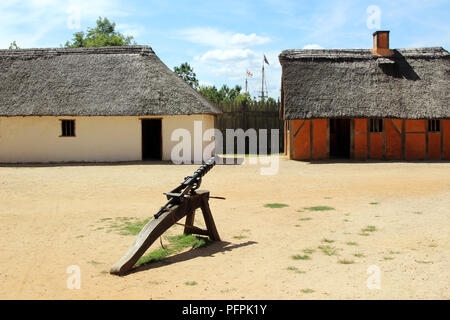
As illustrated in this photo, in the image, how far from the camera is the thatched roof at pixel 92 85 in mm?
17406

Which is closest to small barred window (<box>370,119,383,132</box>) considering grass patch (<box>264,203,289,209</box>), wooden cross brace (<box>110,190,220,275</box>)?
grass patch (<box>264,203,289,209</box>)

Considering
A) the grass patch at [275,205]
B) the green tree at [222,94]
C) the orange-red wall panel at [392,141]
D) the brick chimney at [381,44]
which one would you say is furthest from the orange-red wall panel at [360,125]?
the green tree at [222,94]

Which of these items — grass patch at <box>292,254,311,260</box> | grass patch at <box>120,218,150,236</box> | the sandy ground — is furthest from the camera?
grass patch at <box>120,218,150,236</box>

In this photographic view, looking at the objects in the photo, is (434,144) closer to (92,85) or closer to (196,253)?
(92,85)

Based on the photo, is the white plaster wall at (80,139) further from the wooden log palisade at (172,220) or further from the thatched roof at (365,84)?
the wooden log palisade at (172,220)

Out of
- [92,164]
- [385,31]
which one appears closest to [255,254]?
[92,164]

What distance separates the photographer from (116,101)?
17.6 metres

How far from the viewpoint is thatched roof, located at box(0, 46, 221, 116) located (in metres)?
17.4

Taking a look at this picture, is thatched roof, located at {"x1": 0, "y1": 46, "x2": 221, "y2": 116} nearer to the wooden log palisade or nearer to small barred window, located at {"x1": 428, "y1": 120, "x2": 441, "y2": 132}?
small barred window, located at {"x1": 428, "y1": 120, "x2": 441, "y2": 132}

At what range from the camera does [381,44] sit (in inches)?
771

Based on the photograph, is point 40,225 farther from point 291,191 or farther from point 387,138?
point 387,138

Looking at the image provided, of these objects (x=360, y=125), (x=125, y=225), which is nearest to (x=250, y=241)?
(x=125, y=225)

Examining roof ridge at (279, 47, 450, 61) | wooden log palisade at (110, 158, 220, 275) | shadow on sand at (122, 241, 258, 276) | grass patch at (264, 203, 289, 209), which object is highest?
roof ridge at (279, 47, 450, 61)
